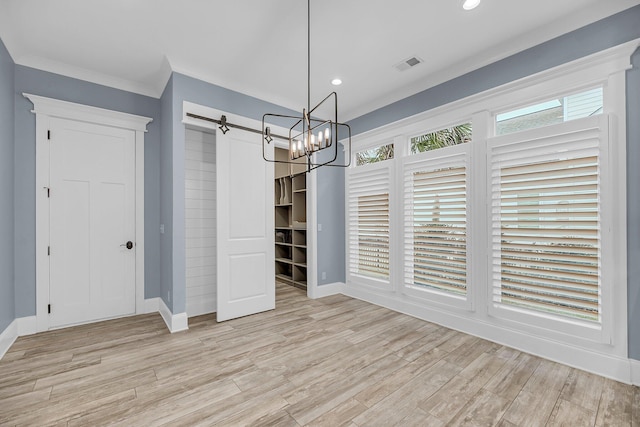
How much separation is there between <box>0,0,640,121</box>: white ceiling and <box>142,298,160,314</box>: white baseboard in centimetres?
283

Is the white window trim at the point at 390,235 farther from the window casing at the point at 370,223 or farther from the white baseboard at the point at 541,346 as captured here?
the white baseboard at the point at 541,346

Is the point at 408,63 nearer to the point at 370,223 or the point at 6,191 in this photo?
the point at 370,223

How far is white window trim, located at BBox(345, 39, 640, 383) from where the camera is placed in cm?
223

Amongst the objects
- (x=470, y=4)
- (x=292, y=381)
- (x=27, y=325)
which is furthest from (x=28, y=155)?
(x=470, y=4)

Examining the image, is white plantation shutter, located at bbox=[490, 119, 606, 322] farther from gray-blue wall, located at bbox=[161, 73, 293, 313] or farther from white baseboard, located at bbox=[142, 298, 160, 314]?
white baseboard, located at bbox=[142, 298, 160, 314]

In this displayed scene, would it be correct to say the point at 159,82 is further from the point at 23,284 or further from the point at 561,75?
the point at 561,75

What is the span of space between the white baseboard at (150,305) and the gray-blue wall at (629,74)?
4708 millimetres

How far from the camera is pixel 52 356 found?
2613 mm

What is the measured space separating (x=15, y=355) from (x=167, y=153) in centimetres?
244

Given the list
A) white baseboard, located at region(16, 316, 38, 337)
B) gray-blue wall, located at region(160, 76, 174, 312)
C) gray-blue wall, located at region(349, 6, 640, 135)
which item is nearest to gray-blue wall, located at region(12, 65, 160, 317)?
white baseboard, located at region(16, 316, 38, 337)

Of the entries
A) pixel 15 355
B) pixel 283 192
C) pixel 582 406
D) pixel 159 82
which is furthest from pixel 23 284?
pixel 582 406

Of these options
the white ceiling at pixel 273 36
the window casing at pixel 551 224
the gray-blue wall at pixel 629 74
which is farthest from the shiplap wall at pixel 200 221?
the window casing at pixel 551 224

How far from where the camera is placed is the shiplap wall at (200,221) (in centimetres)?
372

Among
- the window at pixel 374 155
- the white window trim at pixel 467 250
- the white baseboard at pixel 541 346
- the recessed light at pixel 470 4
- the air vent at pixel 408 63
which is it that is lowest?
the white baseboard at pixel 541 346
